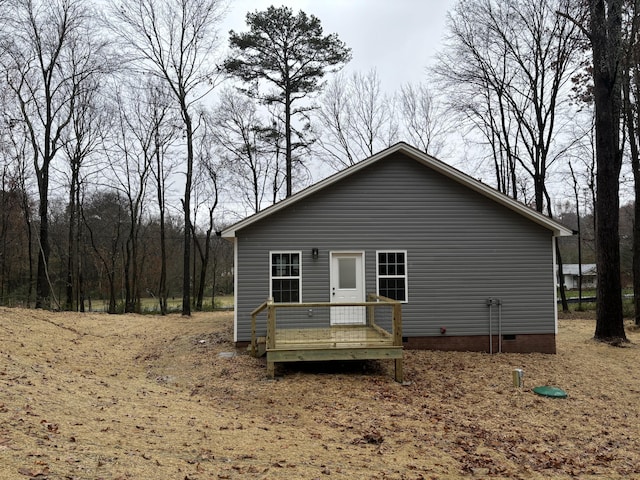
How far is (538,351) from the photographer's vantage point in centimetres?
1132

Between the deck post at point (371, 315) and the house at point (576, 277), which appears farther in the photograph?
the house at point (576, 277)

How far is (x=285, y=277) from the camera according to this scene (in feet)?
35.5

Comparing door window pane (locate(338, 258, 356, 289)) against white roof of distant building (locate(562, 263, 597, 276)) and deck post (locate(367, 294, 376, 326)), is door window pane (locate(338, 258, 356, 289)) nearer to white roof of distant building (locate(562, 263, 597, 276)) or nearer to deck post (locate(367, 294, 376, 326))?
deck post (locate(367, 294, 376, 326))

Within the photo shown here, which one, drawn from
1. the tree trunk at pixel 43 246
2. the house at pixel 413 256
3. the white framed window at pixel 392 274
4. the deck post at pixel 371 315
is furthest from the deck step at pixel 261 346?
the tree trunk at pixel 43 246

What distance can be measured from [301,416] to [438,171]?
7.34 meters

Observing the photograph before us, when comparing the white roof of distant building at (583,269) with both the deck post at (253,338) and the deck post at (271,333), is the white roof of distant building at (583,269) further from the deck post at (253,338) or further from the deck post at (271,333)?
the deck post at (271,333)

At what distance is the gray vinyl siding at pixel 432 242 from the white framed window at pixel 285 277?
173mm

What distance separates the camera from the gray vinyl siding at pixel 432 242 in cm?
1093

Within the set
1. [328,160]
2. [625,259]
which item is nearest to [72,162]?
[328,160]

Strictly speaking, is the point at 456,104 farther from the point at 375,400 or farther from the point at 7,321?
the point at 7,321

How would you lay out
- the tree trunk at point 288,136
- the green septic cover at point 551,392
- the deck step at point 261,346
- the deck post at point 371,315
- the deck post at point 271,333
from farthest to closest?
the tree trunk at point 288,136, the deck post at point 371,315, the deck step at point 261,346, the deck post at point 271,333, the green septic cover at point 551,392

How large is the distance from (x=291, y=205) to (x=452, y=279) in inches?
176

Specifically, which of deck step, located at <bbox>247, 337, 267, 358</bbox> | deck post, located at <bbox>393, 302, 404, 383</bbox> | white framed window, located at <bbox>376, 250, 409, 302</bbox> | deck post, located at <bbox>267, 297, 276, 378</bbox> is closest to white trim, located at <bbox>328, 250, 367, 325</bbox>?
white framed window, located at <bbox>376, 250, 409, 302</bbox>

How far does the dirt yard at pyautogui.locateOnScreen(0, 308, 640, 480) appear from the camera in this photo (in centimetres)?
431
